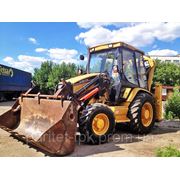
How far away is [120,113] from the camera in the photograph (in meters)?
7.73

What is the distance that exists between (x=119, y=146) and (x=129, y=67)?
2653 millimetres

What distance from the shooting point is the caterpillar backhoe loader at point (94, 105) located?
223 inches

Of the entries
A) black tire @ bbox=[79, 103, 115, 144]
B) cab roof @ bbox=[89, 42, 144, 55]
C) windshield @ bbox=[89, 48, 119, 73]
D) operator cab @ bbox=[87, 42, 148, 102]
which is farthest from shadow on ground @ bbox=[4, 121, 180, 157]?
cab roof @ bbox=[89, 42, 144, 55]

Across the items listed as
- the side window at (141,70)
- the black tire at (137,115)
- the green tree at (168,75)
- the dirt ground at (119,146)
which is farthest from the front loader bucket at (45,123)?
the green tree at (168,75)

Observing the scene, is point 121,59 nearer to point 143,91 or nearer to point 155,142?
point 143,91

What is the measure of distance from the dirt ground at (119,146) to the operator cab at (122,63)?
136 cm

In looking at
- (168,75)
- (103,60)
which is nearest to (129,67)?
(103,60)

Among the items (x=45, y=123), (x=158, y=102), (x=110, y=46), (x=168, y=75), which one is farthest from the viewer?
(x=168, y=75)

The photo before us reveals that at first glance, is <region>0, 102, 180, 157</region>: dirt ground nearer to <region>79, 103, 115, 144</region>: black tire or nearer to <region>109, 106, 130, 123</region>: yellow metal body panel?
<region>79, 103, 115, 144</region>: black tire

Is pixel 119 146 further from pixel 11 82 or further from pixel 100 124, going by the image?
pixel 11 82

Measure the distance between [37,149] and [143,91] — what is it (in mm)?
3692

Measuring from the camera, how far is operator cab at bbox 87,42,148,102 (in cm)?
802

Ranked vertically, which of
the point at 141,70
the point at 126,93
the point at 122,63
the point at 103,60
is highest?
the point at 103,60

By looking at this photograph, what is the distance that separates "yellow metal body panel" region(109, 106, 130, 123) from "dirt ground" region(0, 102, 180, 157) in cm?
43
